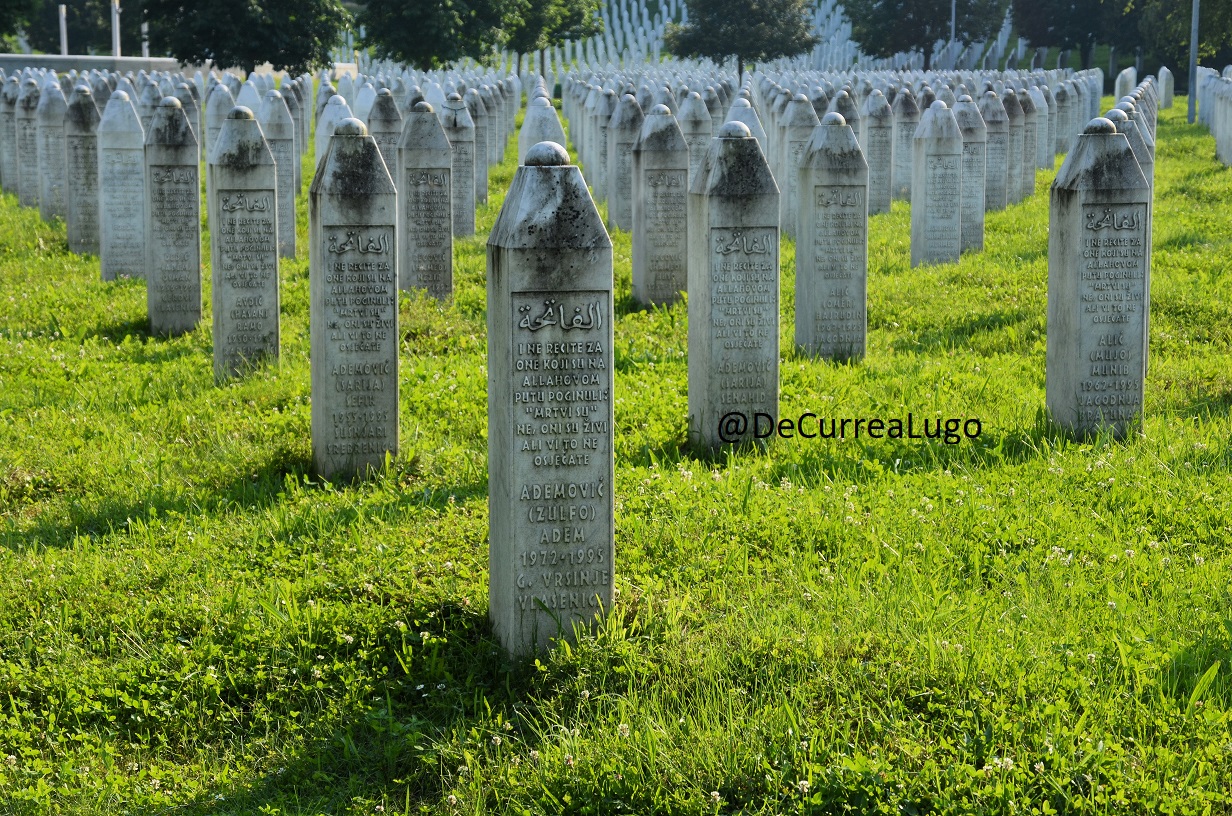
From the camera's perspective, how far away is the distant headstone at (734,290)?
8.30 m

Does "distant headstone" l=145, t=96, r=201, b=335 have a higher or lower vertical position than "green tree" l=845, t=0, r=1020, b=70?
lower

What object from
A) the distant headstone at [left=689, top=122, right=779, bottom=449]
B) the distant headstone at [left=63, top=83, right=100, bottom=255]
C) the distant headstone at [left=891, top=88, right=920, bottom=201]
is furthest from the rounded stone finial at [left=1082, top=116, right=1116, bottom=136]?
the distant headstone at [left=891, top=88, right=920, bottom=201]

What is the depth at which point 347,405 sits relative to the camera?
7953 mm

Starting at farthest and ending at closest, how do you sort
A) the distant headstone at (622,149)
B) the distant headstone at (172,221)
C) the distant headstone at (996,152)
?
the distant headstone at (996,152)
the distant headstone at (622,149)
the distant headstone at (172,221)

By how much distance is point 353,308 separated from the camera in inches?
310

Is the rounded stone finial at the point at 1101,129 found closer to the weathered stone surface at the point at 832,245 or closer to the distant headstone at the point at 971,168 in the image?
the weathered stone surface at the point at 832,245

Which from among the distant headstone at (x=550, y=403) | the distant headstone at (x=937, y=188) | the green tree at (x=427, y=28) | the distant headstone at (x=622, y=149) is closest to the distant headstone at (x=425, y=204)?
the distant headstone at (x=622, y=149)

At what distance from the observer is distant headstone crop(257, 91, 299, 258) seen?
1550 centimetres

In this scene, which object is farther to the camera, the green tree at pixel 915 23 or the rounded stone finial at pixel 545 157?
the green tree at pixel 915 23

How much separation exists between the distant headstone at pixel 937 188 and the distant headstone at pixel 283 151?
22.5ft

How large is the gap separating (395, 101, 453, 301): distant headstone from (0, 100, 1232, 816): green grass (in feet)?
12.1

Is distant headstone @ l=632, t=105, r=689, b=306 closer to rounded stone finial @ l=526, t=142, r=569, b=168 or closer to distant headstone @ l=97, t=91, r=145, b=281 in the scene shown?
distant headstone @ l=97, t=91, r=145, b=281

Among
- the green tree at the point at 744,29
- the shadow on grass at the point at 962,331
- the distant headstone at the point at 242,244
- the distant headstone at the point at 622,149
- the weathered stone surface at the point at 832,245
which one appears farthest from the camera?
the green tree at the point at 744,29

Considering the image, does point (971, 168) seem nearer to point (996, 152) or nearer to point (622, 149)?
point (996, 152)
